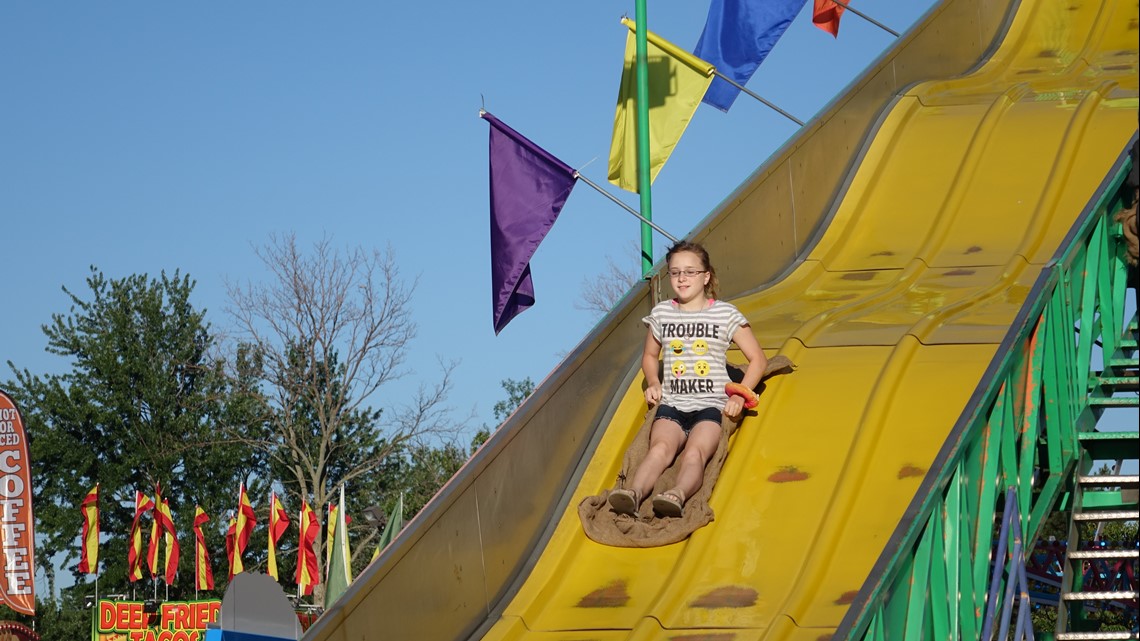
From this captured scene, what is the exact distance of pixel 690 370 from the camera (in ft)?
32.0

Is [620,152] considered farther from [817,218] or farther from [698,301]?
[698,301]

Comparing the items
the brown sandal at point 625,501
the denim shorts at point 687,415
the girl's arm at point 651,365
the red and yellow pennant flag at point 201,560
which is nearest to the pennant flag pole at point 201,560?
the red and yellow pennant flag at point 201,560

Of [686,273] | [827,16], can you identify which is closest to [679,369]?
[686,273]

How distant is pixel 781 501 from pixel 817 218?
16.0ft

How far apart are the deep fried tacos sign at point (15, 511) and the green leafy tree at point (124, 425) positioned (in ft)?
95.7

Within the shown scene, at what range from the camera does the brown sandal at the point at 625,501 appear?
349 inches

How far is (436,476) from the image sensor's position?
4975 centimetres

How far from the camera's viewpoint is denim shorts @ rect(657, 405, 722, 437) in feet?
31.2

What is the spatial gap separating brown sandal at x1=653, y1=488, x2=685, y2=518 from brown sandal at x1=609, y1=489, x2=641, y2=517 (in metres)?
0.12

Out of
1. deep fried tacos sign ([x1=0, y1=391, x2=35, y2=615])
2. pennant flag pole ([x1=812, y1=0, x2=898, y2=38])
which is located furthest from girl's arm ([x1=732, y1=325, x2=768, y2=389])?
deep fried tacos sign ([x1=0, y1=391, x2=35, y2=615])

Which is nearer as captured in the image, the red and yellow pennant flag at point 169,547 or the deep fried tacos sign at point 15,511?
the deep fried tacos sign at point 15,511

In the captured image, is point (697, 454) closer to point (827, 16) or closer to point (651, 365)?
point (651, 365)

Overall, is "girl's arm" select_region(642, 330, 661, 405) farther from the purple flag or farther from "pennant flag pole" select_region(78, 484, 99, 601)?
"pennant flag pole" select_region(78, 484, 99, 601)

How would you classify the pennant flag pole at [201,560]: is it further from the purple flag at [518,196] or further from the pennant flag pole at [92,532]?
the purple flag at [518,196]
